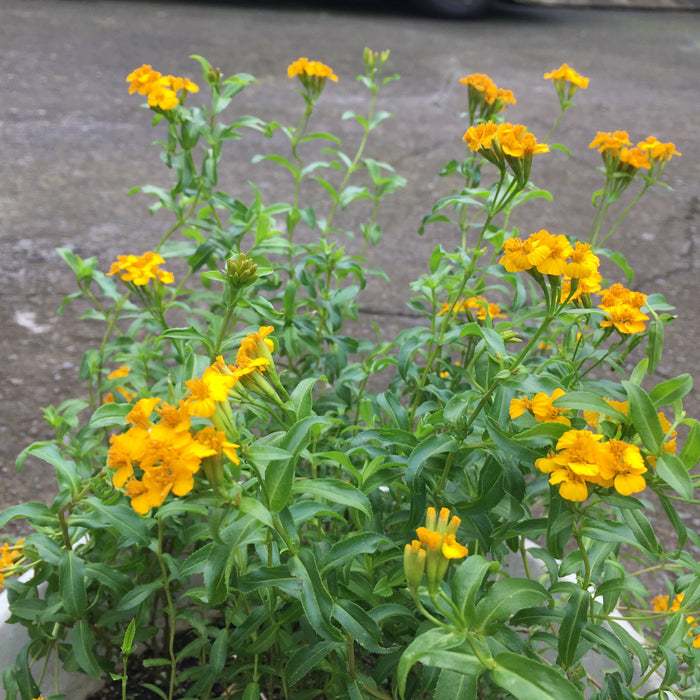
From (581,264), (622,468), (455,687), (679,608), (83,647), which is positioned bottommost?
(83,647)

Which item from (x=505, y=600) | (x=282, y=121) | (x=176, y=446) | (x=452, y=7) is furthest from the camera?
(x=452, y=7)

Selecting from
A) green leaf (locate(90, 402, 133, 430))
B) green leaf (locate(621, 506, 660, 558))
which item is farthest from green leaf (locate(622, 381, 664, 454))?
green leaf (locate(90, 402, 133, 430))

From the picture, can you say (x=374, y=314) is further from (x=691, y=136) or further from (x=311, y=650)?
(x=691, y=136)

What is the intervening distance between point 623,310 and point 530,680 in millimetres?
413

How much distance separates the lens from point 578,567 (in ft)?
3.02

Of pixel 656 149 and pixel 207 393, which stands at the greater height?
pixel 656 149

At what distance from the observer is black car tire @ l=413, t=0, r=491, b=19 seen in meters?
5.93

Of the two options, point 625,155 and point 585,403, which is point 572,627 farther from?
point 625,155

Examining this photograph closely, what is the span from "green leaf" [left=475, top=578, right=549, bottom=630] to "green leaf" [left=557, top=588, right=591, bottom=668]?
0.07 m

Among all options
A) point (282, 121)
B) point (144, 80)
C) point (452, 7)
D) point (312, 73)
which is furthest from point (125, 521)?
point (452, 7)

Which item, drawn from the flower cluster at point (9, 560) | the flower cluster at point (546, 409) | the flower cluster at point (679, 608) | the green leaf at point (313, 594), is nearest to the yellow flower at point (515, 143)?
the flower cluster at point (546, 409)

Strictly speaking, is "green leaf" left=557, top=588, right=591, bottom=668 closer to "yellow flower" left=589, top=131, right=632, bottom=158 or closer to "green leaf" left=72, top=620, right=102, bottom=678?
"green leaf" left=72, top=620, right=102, bottom=678

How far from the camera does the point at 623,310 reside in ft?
Result: 2.70

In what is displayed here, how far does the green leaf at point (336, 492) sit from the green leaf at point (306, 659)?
0.19 m
